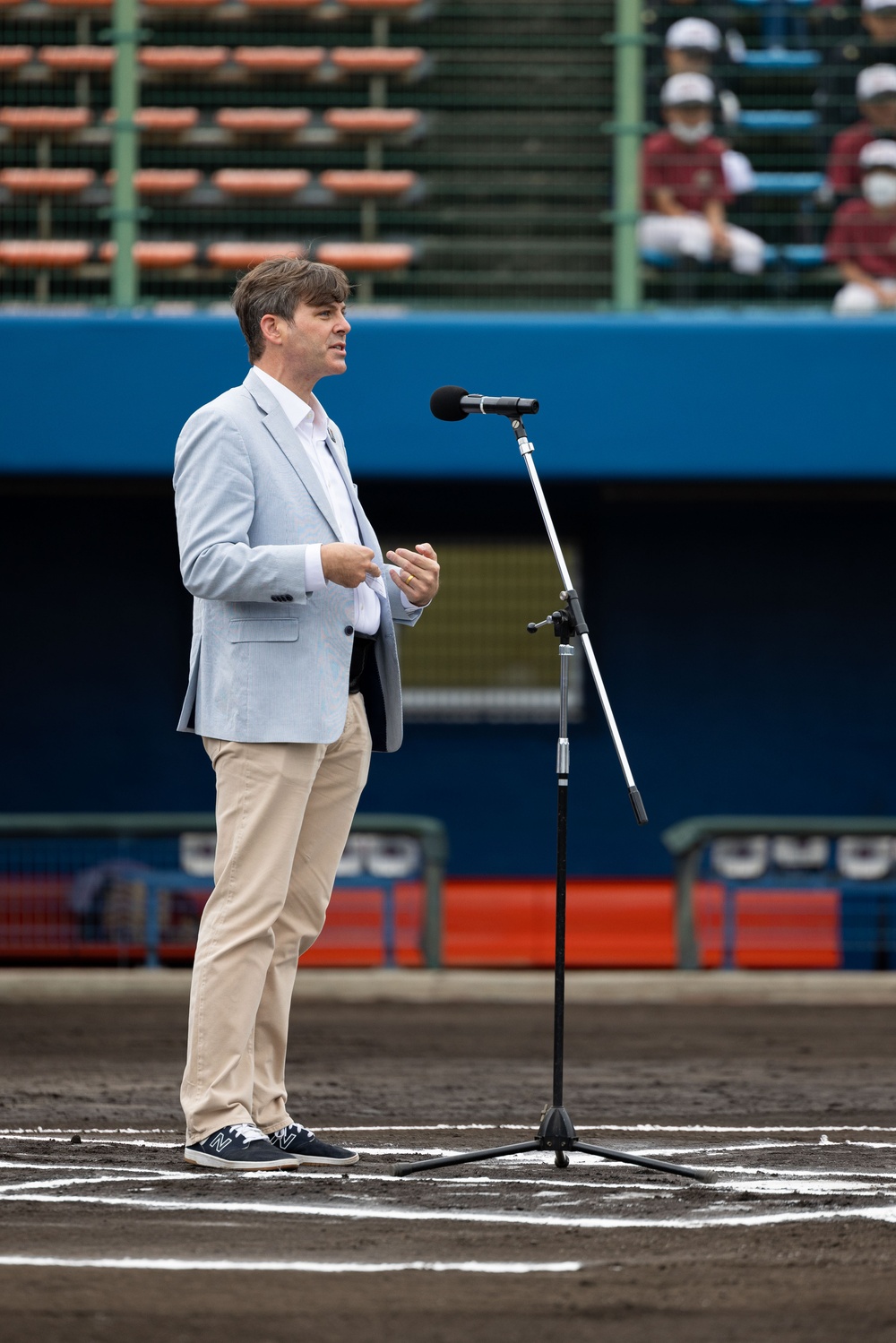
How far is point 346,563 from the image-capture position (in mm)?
4996

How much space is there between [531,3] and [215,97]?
6.79 feet

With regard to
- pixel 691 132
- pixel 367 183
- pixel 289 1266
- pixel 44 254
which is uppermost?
pixel 691 132

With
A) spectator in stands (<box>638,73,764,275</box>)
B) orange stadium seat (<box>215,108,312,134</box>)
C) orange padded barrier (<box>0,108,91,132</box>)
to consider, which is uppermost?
orange stadium seat (<box>215,108,312,134</box>)

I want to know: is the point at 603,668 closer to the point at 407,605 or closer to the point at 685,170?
the point at 685,170

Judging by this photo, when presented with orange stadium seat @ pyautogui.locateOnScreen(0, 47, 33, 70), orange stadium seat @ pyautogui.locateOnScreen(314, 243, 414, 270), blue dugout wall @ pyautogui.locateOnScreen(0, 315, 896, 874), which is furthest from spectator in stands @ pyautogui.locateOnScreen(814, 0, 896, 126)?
orange stadium seat @ pyautogui.locateOnScreen(0, 47, 33, 70)

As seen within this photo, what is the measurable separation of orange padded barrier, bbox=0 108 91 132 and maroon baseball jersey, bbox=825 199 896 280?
433 centimetres

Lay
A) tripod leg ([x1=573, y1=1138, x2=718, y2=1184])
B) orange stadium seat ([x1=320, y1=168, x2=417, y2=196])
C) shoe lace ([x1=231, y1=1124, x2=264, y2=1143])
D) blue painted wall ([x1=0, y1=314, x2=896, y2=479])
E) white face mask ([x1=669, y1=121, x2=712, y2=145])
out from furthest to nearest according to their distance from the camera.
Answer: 1. orange stadium seat ([x1=320, y1=168, x2=417, y2=196])
2. white face mask ([x1=669, y1=121, x2=712, y2=145])
3. blue painted wall ([x1=0, y1=314, x2=896, y2=479])
4. shoe lace ([x1=231, y1=1124, x2=264, y2=1143])
5. tripod leg ([x1=573, y1=1138, x2=718, y2=1184])

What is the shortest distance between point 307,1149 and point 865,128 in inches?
335

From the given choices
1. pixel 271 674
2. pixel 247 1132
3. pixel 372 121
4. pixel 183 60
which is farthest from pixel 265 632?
pixel 183 60

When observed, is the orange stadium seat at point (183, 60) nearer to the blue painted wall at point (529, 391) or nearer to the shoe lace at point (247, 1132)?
the blue painted wall at point (529, 391)

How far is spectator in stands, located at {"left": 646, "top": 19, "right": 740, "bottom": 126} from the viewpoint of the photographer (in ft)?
39.7

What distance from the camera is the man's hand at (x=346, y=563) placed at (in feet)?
16.4

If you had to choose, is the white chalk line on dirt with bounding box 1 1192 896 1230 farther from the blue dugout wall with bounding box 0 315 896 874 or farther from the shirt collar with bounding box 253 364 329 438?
the blue dugout wall with bounding box 0 315 896 874

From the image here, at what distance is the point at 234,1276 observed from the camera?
3898 mm
